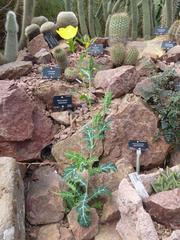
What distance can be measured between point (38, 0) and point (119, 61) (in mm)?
2551

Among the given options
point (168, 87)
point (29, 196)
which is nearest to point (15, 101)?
point (29, 196)

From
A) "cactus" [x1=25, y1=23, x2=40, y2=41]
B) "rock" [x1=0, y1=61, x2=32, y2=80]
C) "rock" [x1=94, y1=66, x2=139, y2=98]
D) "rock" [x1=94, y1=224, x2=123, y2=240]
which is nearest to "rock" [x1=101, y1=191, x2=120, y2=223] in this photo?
"rock" [x1=94, y1=224, x2=123, y2=240]

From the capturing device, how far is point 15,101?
11.2 ft

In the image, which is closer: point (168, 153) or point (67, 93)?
point (168, 153)

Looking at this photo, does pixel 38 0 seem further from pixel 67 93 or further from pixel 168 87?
pixel 168 87

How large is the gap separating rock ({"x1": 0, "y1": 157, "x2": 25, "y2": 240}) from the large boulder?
0.34 m

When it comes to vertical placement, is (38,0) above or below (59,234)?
above

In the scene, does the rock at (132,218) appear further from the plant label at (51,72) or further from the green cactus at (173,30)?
the green cactus at (173,30)

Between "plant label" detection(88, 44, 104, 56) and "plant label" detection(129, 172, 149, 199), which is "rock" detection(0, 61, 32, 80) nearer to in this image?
"plant label" detection(88, 44, 104, 56)

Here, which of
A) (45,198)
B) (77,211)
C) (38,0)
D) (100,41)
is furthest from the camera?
(38,0)

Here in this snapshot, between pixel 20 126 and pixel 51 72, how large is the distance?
0.76 metres

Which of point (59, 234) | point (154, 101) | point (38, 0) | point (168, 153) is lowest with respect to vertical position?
point (59, 234)

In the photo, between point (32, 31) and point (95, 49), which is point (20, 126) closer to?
point (95, 49)

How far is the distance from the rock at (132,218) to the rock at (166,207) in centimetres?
7
